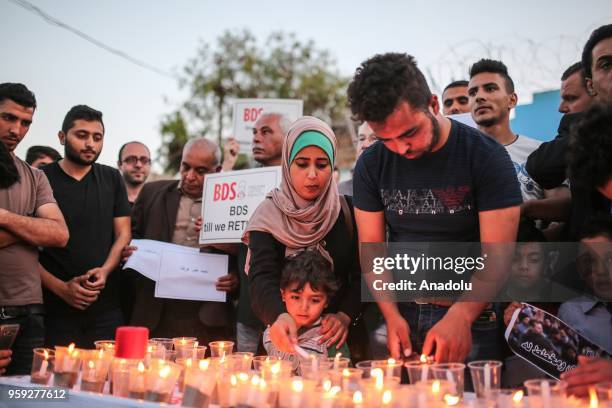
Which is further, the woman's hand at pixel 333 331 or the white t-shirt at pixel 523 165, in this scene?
the white t-shirt at pixel 523 165

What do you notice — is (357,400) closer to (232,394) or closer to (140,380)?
(232,394)

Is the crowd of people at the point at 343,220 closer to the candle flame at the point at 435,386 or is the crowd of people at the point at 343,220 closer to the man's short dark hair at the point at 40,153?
the candle flame at the point at 435,386

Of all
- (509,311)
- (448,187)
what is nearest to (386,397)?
(448,187)

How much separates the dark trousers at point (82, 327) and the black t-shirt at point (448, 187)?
110 inches

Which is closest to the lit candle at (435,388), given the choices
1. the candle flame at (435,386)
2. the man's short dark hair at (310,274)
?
the candle flame at (435,386)

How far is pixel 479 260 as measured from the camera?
307 centimetres

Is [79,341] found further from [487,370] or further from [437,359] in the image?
[487,370]

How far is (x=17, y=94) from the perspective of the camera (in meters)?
4.74

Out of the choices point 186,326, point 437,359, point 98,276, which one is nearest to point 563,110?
point 437,359

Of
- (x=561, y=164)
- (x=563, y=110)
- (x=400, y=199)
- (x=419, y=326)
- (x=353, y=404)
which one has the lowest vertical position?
(x=353, y=404)

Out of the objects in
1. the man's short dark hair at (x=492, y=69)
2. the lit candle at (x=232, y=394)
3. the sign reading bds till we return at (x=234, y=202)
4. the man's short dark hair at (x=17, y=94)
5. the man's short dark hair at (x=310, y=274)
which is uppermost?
the man's short dark hair at (x=492, y=69)

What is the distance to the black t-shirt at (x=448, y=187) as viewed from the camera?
3020 mm

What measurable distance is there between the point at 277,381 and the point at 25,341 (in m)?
2.52

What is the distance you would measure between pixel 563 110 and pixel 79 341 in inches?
161
